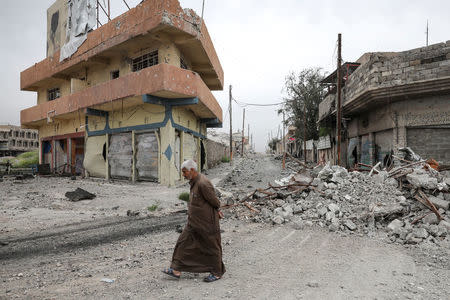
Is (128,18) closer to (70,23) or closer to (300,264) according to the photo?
(70,23)

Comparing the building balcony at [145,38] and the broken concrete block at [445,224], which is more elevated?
the building balcony at [145,38]

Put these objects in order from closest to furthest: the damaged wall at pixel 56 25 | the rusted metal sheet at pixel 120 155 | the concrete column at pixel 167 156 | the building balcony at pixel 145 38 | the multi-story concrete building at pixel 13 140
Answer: the building balcony at pixel 145 38 < the concrete column at pixel 167 156 < the rusted metal sheet at pixel 120 155 < the damaged wall at pixel 56 25 < the multi-story concrete building at pixel 13 140

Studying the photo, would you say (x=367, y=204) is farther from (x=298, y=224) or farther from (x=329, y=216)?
(x=298, y=224)

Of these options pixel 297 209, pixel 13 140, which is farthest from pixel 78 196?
pixel 13 140

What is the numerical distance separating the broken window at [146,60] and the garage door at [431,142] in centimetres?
1160

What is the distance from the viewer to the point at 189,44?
11562 millimetres

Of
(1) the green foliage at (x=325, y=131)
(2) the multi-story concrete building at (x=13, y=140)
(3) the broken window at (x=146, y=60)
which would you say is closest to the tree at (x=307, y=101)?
(1) the green foliage at (x=325, y=131)

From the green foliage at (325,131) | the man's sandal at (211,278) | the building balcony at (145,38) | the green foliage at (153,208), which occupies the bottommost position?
the green foliage at (153,208)

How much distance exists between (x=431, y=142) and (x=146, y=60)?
12.9 m

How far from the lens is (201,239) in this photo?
3.01 meters

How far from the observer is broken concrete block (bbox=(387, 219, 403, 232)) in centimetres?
474

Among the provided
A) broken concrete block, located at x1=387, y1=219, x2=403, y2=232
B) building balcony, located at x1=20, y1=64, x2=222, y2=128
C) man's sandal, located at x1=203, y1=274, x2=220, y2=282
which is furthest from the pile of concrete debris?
building balcony, located at x1=20, y1=64, x2=222, y2=128

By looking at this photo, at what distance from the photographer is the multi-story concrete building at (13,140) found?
45.0 m

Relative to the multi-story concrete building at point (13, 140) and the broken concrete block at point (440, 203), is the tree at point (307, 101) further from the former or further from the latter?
the multi-story concrete building at point (13, 140)
